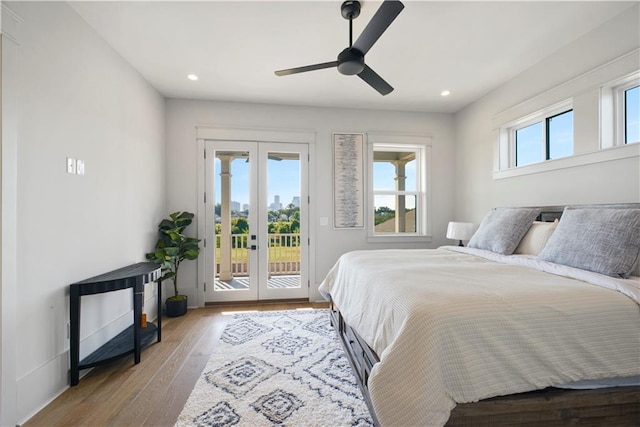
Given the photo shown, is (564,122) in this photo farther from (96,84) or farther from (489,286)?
(96,84)

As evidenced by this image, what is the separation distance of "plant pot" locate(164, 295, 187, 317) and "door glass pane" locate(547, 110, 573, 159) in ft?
15.0

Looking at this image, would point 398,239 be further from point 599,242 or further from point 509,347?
point 509,347

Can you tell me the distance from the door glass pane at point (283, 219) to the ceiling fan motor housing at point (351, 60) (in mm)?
1998

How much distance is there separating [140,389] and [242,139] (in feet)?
9.69

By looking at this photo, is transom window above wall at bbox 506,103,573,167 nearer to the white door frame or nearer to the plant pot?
the white door frame

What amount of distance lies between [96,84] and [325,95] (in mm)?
A: 2399

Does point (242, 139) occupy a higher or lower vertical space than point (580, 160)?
higher

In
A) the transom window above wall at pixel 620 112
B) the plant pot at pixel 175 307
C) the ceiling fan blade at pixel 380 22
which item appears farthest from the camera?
the plant pot at pixel 175 307

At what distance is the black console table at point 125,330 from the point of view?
1.90 meters

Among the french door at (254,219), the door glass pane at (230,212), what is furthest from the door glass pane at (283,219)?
the door glass pane at (230,212)

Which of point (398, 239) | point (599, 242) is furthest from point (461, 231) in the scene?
point (599, 242)

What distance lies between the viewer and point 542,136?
2893 mm

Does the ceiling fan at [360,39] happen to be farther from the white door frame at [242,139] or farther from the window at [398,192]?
the window at [398,192]

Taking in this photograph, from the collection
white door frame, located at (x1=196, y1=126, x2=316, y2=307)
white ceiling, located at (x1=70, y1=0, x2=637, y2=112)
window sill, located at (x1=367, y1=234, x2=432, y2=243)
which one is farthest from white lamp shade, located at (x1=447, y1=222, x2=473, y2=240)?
white door frame, located at (x1=196, y1=126, x2=316, y2=307)
